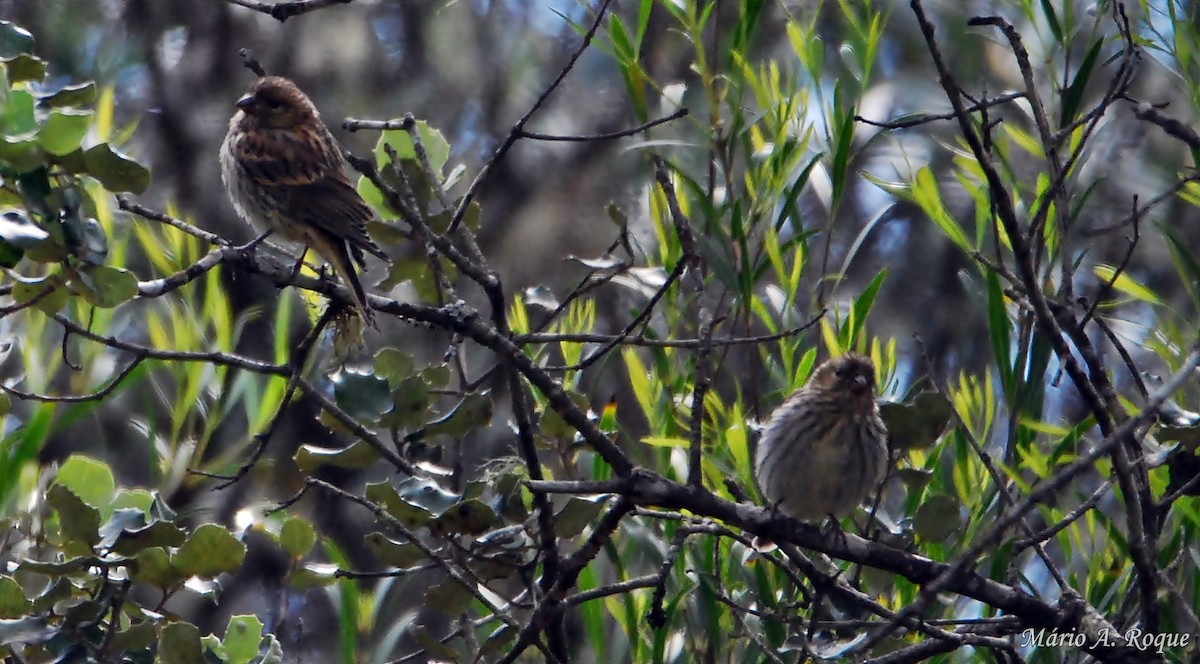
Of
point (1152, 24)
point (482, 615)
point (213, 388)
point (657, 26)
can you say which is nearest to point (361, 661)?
point (482, 615)

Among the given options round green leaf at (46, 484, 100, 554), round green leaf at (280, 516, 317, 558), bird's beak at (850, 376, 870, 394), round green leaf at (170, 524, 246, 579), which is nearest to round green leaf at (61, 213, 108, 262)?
round green leaf at (46, 484, 100, 554)

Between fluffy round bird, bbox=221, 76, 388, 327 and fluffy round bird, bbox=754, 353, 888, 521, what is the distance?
1320mm

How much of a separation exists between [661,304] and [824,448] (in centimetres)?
72

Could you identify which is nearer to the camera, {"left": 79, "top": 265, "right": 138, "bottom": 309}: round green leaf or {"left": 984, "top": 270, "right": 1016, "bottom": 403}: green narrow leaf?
{"left": 79, "top": 265, "right": 138, "bottom": 309}: round green leaf

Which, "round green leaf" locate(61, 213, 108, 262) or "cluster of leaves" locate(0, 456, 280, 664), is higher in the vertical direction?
"round green leaf" locate(61, 213, 108, 262)

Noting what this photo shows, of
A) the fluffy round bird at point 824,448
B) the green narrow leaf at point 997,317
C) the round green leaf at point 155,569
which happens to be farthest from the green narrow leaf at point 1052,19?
the round green leaf at point 155,569

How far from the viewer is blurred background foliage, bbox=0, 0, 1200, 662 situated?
10.4ft

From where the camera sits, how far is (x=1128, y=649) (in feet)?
9.07

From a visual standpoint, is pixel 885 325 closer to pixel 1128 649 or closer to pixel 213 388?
pixel 213 388

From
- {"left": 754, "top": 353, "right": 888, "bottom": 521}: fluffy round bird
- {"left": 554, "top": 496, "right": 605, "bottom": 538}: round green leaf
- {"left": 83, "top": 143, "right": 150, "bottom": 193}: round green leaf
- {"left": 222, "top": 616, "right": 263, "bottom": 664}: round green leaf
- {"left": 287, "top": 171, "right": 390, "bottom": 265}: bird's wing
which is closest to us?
{"left": 83, "top": 143, "right": 150, "bottom": 193}: round green leaf

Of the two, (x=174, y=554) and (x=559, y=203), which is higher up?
(x=559, y=203)

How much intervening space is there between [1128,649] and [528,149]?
184 inches

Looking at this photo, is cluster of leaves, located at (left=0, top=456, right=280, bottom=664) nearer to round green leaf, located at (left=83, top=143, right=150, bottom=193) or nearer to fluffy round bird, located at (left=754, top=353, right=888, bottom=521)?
round green leaf, located at (left=83, top=143, right=150, bottom=193)

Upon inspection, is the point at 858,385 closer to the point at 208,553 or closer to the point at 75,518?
the point at 208,553
